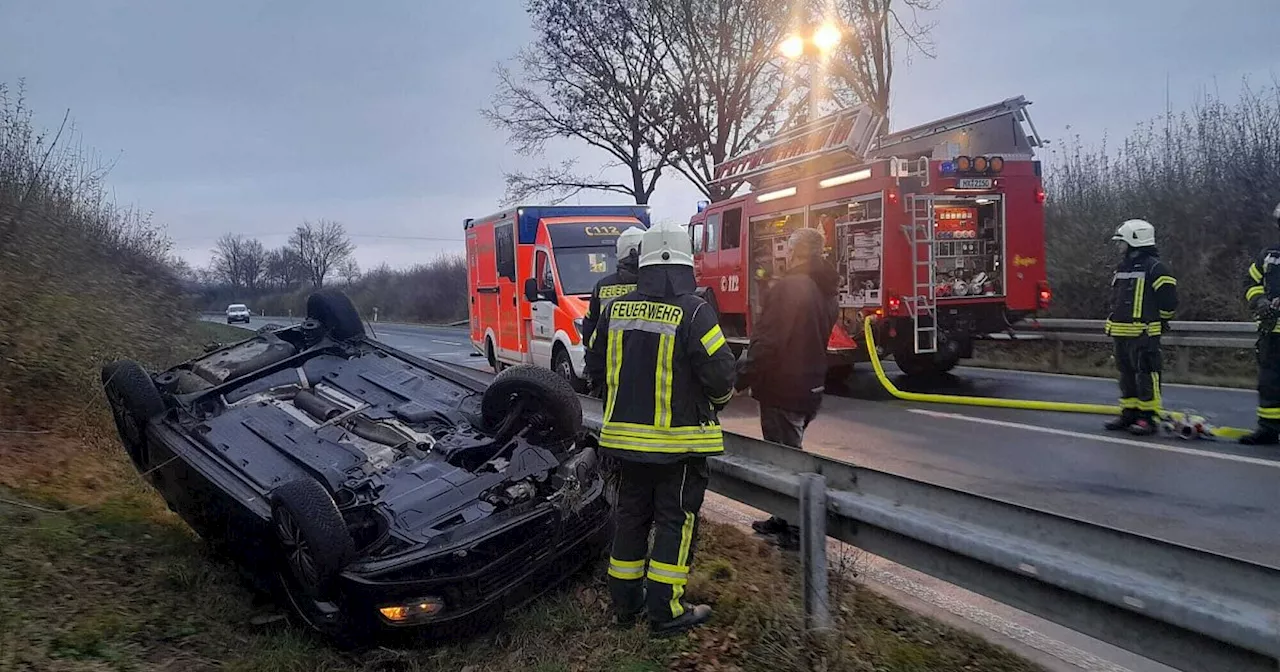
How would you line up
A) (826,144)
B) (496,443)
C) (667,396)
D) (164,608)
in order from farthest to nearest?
(826,144), (496,443), (164,608), (667,396)

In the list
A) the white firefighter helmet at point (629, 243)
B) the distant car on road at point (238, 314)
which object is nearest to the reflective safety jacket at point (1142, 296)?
the white firefighter helmet at point (629, 243)

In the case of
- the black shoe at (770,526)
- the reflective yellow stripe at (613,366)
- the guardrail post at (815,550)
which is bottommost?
the black shoe at (770,526)

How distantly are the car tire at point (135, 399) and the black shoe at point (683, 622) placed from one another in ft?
10.2

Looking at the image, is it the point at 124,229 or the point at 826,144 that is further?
the point at 124,229

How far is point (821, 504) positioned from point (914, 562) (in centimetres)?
40

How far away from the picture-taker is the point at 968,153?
11031 mm

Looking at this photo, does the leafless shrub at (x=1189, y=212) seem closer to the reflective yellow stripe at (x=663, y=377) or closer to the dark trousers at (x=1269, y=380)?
the dark trousers at (x=1269, y=380)

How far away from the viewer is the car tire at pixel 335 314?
6.16m

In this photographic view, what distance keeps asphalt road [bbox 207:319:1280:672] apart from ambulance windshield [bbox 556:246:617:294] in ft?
7.76

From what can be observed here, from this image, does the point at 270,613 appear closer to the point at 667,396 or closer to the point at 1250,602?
the point at 667,396

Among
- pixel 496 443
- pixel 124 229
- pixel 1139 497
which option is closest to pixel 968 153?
pixel 1139 497

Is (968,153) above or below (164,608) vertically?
above

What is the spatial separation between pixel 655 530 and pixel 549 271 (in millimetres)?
7836

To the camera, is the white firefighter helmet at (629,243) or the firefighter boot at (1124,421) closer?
the white firefighter helmet at (629,243)
